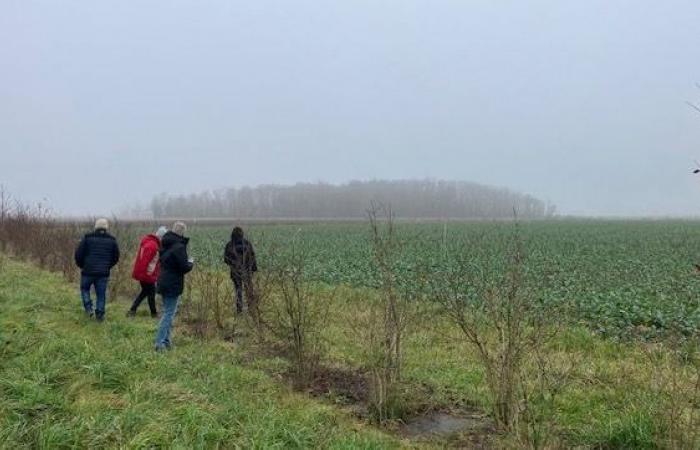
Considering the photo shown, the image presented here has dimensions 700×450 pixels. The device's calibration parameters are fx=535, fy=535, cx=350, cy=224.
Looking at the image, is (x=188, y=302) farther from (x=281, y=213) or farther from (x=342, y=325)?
(x=281, y=213)

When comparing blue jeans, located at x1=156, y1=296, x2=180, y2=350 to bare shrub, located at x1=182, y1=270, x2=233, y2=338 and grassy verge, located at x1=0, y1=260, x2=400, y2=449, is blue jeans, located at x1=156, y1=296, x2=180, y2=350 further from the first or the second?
bare shrub, located at x1=182, y1=270, x2=233, y2=338

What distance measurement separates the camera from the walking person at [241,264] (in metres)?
8.36

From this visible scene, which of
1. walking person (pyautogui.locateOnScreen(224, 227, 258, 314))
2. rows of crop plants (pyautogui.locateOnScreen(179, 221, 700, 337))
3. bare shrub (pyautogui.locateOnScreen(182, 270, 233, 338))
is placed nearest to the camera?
walking person (pyautogui.locateOnScreen(224, 227, 258, 314))

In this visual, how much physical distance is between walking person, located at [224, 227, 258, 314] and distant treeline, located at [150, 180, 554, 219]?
88.2m

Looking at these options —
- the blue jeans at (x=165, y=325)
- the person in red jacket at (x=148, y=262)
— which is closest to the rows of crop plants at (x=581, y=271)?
the person in red jacket at (x=148, y=262)

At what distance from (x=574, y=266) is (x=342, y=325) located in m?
10.7

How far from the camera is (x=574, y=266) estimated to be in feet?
57.6

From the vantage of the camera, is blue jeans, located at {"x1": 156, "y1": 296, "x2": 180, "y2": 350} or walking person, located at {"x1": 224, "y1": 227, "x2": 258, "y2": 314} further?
walking person, located at {"x1": 224, "y1": 227, "x2": 258, "y2": 314}

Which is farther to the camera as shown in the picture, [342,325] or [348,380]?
[342,325]

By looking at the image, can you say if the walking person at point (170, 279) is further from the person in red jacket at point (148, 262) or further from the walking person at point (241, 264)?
the person in red jacket at point (148, 262)

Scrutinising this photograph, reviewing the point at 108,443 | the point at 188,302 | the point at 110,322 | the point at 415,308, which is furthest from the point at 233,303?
the point at 108,443

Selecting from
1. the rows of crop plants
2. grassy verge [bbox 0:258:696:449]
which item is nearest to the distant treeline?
the rows of crop plants

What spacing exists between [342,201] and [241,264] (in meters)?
98.4

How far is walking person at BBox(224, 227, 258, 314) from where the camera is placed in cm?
836
